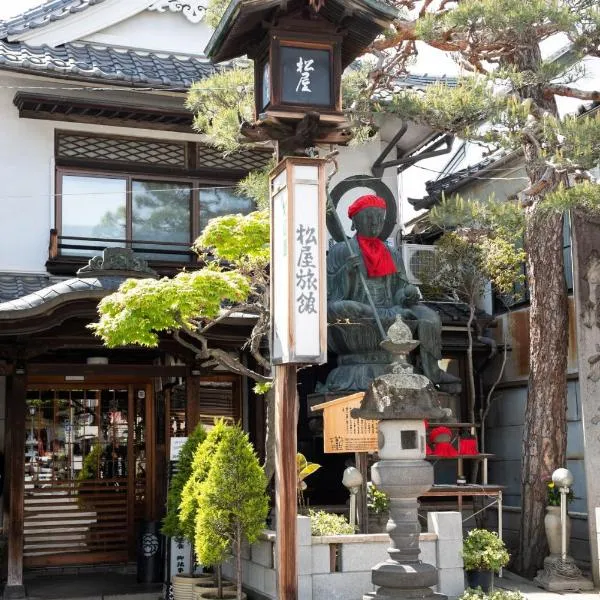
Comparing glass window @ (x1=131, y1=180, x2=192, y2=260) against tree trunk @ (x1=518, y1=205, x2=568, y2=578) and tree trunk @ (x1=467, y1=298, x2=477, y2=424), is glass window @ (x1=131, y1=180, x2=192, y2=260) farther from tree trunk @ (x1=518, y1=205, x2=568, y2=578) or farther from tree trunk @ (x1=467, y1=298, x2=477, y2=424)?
tree trunk @ (x1=518, y1=205, x2=568, y2=578)

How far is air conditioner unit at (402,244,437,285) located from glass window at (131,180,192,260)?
13.3 ft

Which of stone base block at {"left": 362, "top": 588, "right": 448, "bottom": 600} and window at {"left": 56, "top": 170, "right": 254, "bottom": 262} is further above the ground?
window at {"left": 56, "top": 170, "right": 254, "bottom": 262}

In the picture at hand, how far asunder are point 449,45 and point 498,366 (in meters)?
6.82

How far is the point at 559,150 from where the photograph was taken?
11.4 m

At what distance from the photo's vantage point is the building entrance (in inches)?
589

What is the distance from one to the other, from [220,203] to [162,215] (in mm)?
1065

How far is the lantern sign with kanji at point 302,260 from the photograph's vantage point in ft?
27.2

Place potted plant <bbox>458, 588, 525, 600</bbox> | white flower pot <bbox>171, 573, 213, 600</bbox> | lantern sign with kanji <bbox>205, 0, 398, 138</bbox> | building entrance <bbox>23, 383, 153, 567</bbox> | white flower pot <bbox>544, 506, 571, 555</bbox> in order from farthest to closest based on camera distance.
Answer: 1. building entrance <bbox>23, 383, 153, 567</bbox>
2. white flower pot <bbox>544, 506, 571, 555</bbox>
3. white flower pot <bbox>171, 573, 213, 600</bbox>
4. potted plant <bbox>458, 588, 525, 600</bbox>
5. lantern sign with kanji <bbox>205, 0, 398, 138</bbox>

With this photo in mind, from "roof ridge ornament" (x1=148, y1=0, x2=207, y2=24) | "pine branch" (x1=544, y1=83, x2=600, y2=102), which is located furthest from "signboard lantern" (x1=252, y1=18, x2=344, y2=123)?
"roof ridge ornament" (x1=148, y1=0, x2=207, y2=24)

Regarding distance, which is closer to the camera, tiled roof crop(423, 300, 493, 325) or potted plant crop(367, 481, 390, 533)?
potted plant crop(367, 481, 390, 533)

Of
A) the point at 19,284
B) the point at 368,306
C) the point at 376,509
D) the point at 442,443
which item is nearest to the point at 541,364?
the point at 442,443

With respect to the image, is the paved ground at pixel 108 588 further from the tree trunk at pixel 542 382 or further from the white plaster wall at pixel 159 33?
the white plaster wall at pixel 159 33

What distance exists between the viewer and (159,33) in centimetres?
1697

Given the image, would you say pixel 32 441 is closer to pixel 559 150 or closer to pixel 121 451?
pixel 121 451
